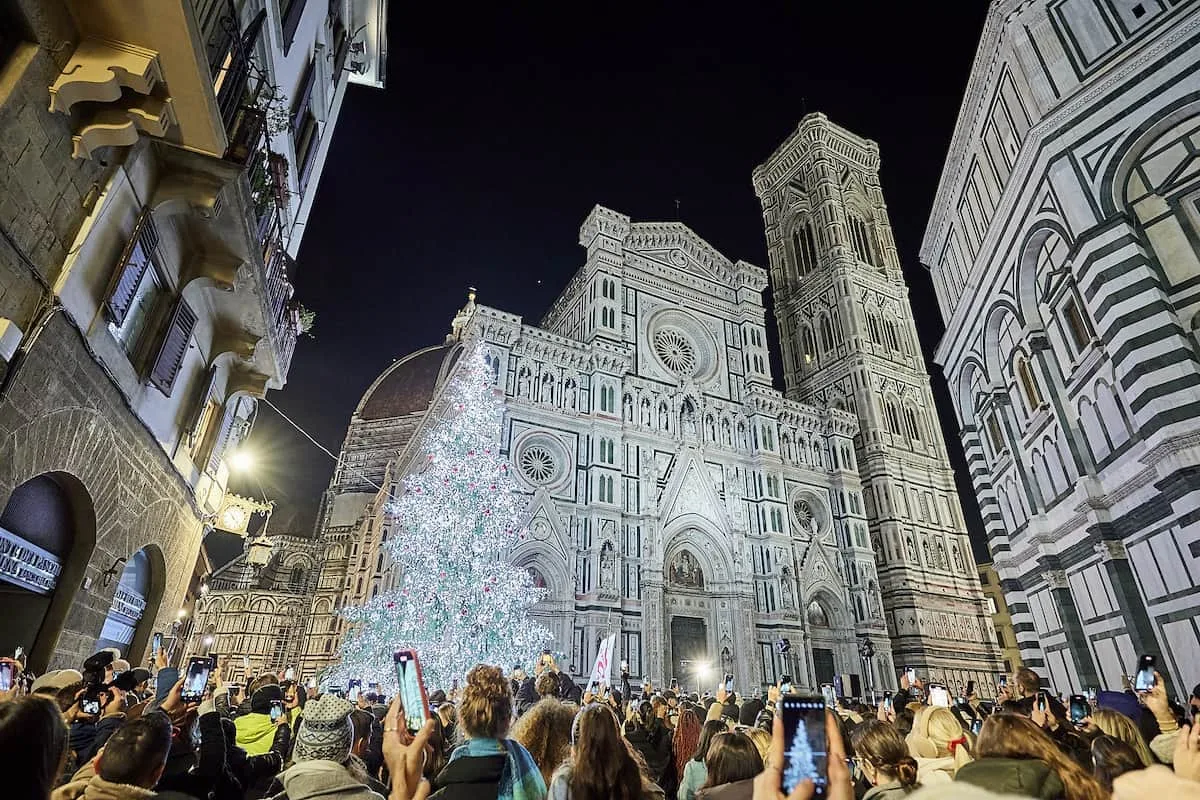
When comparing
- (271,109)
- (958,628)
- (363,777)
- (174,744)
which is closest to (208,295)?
(271,109)

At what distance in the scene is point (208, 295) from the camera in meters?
8.88

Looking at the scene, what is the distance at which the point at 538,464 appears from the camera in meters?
27.5

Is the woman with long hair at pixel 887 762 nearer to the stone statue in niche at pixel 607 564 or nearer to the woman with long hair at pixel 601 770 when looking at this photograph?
the woman with long hair at pixel 601 770

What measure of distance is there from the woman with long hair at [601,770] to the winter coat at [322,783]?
92 centimetres

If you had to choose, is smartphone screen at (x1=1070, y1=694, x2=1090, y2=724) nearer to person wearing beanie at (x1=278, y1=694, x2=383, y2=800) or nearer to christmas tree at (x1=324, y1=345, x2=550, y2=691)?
person wearing beanie at (x1=278, y1=694, x2=383, y2=800)

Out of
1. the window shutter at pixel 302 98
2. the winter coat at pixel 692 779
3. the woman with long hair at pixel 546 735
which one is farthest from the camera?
the window shutter at pixel 302 98

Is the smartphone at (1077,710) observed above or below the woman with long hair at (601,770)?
above

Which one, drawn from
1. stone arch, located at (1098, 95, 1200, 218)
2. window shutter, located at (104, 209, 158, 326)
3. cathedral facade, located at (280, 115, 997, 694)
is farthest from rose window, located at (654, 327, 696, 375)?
window shutter, located at (104, 209, 158, 326)

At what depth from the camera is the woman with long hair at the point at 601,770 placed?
247 centimetres

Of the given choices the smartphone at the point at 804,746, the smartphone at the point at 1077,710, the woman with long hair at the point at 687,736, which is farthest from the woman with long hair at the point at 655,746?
the smartphone at the point at 804,746

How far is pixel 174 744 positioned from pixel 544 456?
2451 centimetres

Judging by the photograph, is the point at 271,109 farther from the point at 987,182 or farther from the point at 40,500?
the point at 987,182

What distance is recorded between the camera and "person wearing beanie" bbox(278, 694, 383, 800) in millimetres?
2682

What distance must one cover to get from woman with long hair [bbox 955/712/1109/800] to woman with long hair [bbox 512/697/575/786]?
6.50ft
